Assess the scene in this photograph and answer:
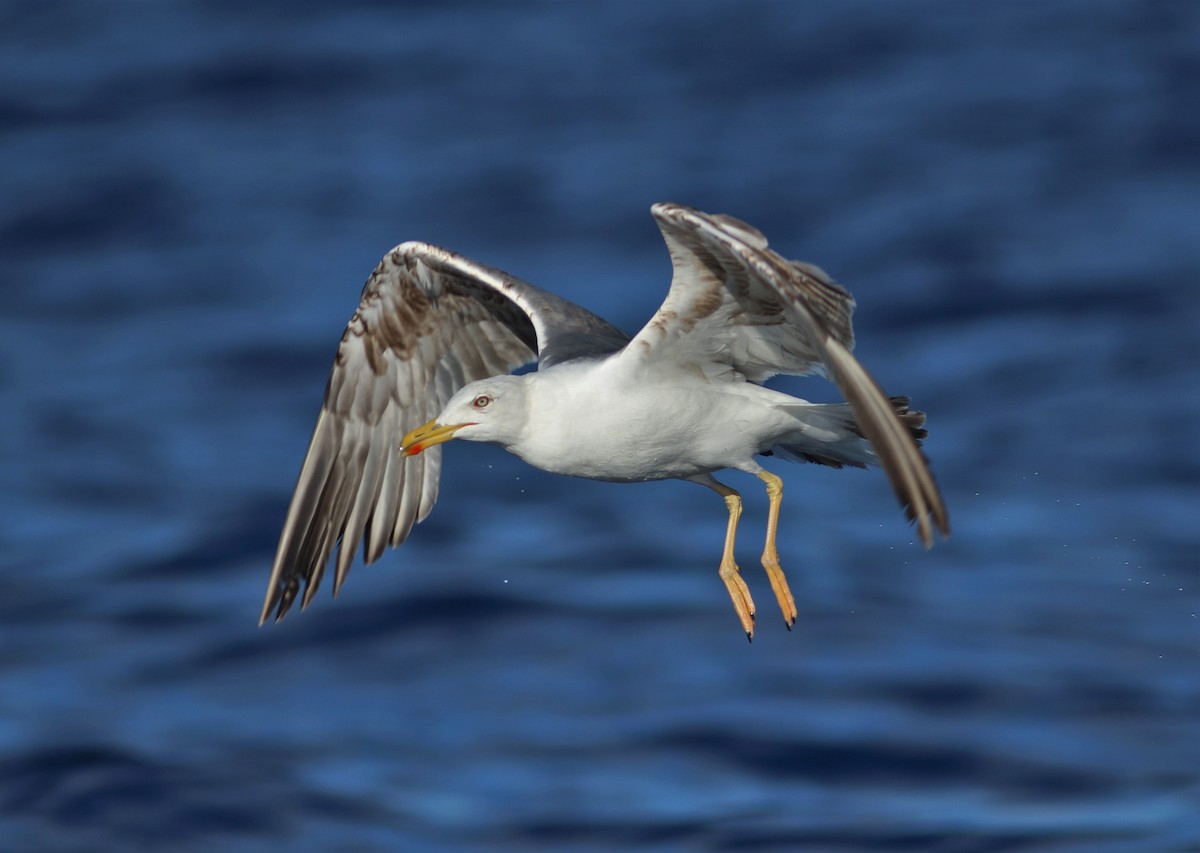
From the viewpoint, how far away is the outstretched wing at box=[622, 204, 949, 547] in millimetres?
11000

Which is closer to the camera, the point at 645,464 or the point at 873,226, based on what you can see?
the point at 645,464

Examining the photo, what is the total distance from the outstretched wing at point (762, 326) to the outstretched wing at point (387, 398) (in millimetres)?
1994

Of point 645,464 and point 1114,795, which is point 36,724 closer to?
point 1114,795

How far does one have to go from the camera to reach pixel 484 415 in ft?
42.8

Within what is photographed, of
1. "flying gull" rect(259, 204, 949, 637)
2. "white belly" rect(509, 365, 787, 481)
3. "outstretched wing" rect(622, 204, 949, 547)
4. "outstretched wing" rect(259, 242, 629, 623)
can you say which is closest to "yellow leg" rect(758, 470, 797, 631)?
"flying gull" rect(259, 204, 949, 637)

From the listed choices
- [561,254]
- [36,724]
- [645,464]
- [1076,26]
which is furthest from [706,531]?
[645,464]

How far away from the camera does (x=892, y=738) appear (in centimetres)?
3603

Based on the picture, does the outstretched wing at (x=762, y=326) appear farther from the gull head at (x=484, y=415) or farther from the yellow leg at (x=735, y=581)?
the yellow leg at (x=735, y=581)

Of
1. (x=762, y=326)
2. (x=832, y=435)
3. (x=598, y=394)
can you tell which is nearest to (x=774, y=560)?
(x=832, y=435)

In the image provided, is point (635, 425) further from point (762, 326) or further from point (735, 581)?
point (735, 581)

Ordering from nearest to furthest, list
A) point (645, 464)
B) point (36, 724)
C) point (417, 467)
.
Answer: point (645, 464), point (417, 467), point (36, 724)

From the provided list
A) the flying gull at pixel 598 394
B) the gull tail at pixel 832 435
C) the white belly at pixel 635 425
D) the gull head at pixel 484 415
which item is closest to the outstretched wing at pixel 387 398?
the flying gull at pixel 598 394

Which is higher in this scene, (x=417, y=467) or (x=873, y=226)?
(x=873, y=226)

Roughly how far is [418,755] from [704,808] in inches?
278
